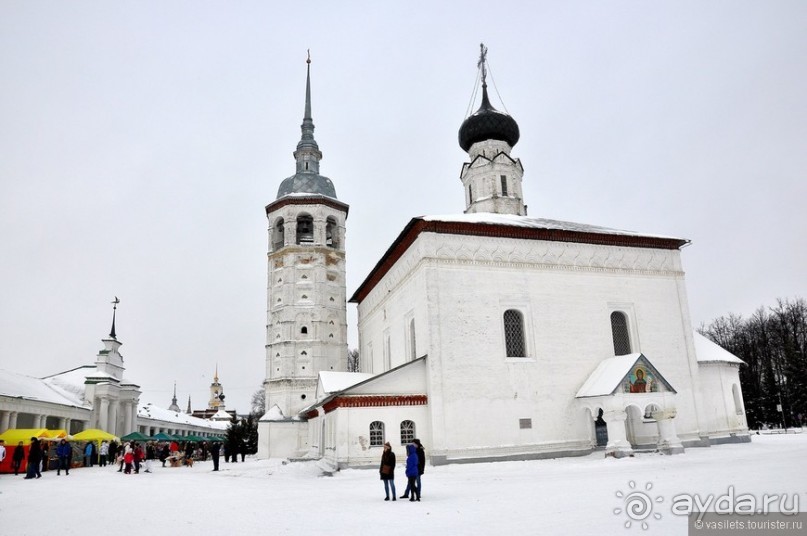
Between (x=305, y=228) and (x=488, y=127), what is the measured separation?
14.5 metres

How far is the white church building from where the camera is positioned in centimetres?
2014

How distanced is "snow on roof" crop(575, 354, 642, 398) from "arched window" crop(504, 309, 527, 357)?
2.55 metres

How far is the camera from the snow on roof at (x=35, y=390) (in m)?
27.1

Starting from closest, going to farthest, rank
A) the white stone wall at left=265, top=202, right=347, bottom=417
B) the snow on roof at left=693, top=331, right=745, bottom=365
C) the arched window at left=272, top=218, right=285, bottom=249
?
the snow on roof at left=693, top=331, right=745, bottom=365
the white stone wall at left=265, top=202, right=347, bottom=417
the arched window at left=272, top=218, right=285, bottom=249

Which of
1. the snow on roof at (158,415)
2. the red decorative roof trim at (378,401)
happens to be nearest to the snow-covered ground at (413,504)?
the red decorative roof trim at (378,401)

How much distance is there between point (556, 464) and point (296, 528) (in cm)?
1233

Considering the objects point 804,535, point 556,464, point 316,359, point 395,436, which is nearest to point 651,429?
point 556,464

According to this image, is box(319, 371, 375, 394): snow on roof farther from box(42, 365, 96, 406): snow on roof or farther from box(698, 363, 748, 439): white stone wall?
box(42, 365, 96, 406): snow on roof

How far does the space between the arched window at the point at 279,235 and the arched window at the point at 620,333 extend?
862 inches

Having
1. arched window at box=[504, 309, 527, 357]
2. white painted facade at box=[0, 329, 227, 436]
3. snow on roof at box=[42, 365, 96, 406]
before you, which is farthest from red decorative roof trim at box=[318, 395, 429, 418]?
snow on roof at box=[42, 365, 96, 406]

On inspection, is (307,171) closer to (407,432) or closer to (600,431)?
(407,432)

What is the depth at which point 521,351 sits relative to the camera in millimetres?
21906

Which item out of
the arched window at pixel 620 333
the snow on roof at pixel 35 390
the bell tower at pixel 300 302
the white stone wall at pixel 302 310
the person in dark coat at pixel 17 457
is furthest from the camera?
the white stone wall at pixel 302 310

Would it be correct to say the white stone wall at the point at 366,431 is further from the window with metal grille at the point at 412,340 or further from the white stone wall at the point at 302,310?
the white stone wall at the point at 302,310
